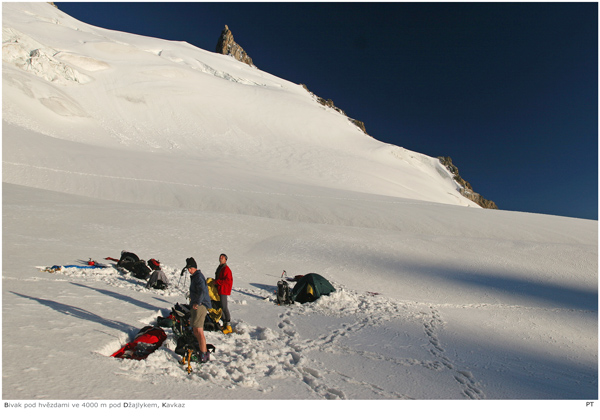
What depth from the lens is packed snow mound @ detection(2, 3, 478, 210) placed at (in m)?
19.8

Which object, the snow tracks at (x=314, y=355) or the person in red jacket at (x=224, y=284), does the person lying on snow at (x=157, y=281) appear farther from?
the person in red jacket at (x=224, y=284)

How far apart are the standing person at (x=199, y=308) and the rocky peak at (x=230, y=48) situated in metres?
135

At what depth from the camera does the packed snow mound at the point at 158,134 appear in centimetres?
1977

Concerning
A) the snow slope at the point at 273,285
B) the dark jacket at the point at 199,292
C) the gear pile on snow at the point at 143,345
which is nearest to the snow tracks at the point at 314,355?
the snow slope at the point at 273,285

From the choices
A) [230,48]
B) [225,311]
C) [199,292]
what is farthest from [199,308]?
[230,48]

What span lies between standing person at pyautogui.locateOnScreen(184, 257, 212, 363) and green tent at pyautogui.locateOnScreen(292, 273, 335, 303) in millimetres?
3720

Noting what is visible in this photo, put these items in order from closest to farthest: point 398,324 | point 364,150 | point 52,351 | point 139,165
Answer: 1. point 52,351
2. point 398,324
3. point 139,165
4. point 364,150

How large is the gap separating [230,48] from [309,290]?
13884cm

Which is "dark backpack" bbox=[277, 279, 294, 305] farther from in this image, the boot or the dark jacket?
the boot

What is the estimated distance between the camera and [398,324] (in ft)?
23.7

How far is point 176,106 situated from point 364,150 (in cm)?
2698
